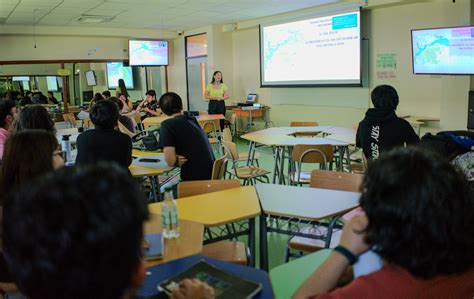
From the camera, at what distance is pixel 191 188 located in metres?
3.03

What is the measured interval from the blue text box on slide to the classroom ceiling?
36cm

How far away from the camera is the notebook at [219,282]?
153 centimetres

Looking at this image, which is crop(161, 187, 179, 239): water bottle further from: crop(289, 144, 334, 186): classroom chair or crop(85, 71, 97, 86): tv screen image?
crop(85, 71, 97, 86): tv screen image

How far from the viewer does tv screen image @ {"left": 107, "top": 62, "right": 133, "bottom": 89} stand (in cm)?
1339

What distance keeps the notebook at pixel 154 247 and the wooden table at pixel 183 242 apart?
2 centimetres

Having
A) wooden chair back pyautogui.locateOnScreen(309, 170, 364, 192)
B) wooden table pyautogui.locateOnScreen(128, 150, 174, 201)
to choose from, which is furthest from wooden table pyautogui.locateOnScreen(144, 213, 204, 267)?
wooden table pyautogui.locateOnScreen(128, 150, 174, 201)

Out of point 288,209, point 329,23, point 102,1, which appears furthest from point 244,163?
point 288,209

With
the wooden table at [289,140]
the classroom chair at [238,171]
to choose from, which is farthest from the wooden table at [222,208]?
the wooden table at [289,140]

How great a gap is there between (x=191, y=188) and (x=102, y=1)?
553 cm

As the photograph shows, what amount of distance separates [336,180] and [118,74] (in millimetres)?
11712

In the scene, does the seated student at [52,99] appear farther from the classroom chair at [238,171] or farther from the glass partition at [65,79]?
the classroom chair at [238,171]

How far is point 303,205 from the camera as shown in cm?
262

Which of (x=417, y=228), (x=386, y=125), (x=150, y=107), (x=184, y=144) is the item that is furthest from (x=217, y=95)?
(x=417, y=228)

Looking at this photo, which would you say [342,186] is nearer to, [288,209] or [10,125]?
[288,209]
